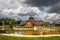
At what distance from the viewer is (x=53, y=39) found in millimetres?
17469

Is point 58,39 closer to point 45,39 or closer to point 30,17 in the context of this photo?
point 45,39

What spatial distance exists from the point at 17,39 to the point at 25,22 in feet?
99.8

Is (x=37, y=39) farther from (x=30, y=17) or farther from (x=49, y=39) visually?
(x=30, y=17)

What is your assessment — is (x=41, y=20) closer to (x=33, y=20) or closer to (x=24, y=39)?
(x=33, y=20)

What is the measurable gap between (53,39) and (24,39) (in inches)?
133

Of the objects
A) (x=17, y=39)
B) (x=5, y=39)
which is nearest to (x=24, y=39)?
(x=17, y=39)

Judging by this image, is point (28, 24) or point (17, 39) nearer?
point (17, 39)

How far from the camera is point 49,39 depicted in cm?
1741

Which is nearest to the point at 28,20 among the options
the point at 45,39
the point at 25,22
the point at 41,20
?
the point at 25,22

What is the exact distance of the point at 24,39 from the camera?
17.4 m

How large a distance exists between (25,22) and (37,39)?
99.5 ft

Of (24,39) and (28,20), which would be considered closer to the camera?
(24,39)

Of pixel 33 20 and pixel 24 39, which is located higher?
pixel 33 20

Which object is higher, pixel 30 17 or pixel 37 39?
pixel 30 17
